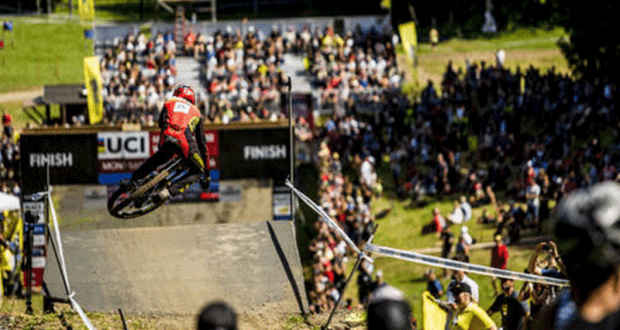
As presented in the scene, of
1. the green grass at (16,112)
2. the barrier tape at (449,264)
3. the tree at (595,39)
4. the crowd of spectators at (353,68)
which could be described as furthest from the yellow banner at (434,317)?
the green grass at (16,112)

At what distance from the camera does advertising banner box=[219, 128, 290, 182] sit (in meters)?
20.5

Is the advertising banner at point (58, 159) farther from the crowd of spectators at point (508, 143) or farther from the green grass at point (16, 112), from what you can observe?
the green grass at point (16, 112)

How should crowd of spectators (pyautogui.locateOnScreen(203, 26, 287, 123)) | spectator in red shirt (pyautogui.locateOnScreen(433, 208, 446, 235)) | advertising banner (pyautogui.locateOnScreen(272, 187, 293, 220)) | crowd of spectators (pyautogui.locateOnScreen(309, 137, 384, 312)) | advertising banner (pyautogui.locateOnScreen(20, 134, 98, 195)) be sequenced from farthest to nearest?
crowd of spectators (pyautogui.locateOnScreen(203, 26, 287, 123)) < spectator in red shirt (pyautogui.locateOnScreen(433, 208, 446, 235)) < advertising banner (pyautogui.locateOnScreen(272, 187, 293, 220)) < crowd of spectators (pyautogui.locateOnScreen(309, 137, 384, 312)) < advertising banner (pyautogui.locateOnScreen(20, 134, 98, 195))

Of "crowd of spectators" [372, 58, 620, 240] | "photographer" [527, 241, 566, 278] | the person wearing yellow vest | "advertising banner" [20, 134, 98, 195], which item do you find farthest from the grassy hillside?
the person wearing yellow vest

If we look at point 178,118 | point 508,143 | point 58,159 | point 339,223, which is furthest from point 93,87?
point 178,118

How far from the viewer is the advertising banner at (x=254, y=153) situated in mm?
20484

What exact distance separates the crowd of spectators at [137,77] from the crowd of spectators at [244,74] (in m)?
1.67

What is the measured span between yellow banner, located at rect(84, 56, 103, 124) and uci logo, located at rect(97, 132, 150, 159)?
11.0 meters

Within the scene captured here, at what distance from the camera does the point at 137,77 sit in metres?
38.1

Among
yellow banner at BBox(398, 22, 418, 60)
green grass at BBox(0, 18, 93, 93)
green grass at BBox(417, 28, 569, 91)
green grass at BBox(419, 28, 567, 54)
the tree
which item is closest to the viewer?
the tree

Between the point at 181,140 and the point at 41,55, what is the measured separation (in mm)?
45842

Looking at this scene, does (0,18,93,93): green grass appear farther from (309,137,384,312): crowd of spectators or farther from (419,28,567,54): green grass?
(309,137,384,312): crowd of spectators

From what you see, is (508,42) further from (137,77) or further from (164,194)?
(164,194)

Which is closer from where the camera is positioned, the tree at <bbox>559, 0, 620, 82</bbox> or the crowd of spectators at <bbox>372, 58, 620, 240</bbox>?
the crowd of spectators at <bbox>372, 58, 620, 240</bbox>
